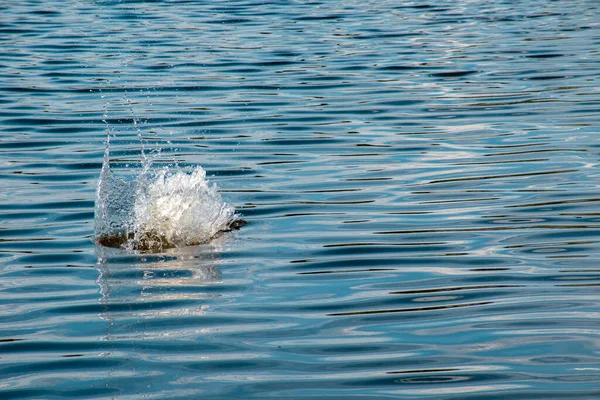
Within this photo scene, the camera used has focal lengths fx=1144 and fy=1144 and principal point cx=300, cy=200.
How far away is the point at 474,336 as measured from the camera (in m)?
5.63

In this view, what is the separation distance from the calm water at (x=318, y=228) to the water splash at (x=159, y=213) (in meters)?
0.16

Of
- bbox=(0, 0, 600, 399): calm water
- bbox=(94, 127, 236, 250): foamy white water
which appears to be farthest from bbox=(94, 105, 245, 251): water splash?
bbox=(0, 0, 600, 399): calm water

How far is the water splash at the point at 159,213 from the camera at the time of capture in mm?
7715

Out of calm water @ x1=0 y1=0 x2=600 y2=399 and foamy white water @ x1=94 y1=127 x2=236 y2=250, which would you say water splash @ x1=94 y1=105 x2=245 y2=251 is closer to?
foamy white water @ x1=94 y1=127 x2=236 y2=250

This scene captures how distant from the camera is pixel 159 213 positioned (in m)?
7.86

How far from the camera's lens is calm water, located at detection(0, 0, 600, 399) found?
5.29 metres

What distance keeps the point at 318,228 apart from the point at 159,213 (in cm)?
111

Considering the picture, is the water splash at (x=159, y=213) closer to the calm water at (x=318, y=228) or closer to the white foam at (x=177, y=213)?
the white foam at (x=177, y=213)

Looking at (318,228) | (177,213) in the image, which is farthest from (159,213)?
(318,228)

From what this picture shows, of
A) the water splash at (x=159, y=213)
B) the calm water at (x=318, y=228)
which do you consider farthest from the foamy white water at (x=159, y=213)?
the calm water at (x=318, y=228)

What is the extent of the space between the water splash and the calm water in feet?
0.52

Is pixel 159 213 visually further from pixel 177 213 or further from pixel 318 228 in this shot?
pixel 318 228

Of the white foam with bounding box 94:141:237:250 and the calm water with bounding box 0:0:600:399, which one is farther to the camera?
the white foam with bounding box 94:141:237:250

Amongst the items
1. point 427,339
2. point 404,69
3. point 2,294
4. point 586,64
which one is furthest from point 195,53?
point 427,339
